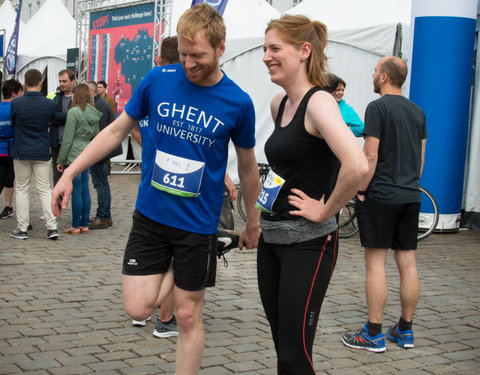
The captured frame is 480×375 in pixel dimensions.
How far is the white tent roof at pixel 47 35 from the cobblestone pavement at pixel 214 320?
48.6ft

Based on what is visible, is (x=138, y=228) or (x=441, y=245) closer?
(x=138, y=228)

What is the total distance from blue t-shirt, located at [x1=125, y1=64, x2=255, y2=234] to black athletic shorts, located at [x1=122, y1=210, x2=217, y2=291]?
50 millimetres

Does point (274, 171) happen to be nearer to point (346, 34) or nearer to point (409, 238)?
point (409, 238)

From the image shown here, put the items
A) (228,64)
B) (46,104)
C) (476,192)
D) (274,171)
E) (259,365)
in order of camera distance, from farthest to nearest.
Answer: (228,64) < (476,192) < (46,104) < (259,365) < (274,171)

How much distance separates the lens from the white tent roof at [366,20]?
10812 mm

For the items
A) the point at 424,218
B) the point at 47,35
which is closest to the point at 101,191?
the point at 424,218

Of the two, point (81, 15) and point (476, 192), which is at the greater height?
point (81, 15)

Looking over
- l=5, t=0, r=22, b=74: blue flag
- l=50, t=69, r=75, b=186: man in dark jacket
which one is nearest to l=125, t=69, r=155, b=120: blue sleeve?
l=50, t=69, r=75, b=186: man in dark jacket

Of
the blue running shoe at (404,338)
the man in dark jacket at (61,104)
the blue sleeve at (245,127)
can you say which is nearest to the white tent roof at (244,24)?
the man in dark jacket at (61,104)

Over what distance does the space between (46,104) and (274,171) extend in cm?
623

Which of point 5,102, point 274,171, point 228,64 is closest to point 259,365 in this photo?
point 274,171

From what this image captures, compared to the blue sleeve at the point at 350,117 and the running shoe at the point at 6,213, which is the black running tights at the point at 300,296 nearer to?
the blue sleeve at the point at 350,117

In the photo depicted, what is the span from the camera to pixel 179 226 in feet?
10.8

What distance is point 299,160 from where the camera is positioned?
2.94m
